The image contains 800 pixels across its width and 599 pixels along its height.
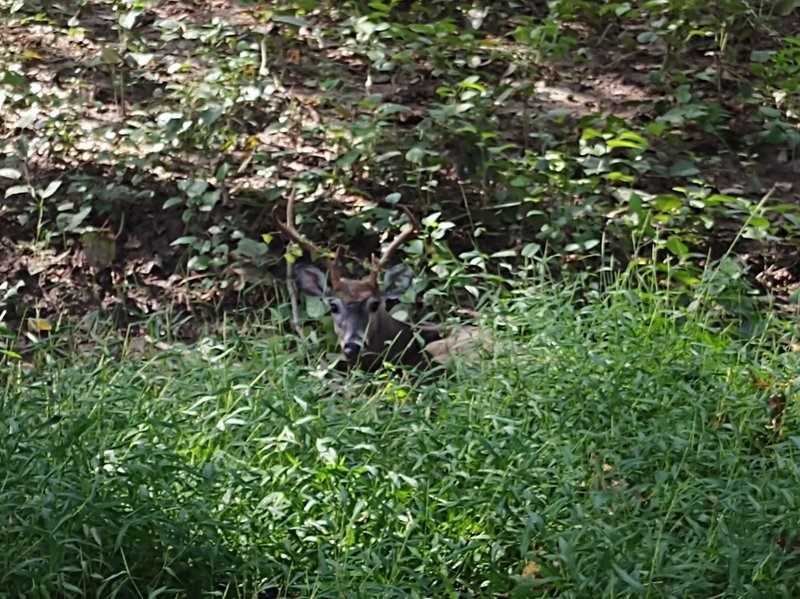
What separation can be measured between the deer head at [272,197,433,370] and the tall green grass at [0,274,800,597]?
355 mm

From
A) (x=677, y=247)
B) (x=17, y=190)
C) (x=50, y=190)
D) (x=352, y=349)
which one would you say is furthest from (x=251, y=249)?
(x=677, y=247)

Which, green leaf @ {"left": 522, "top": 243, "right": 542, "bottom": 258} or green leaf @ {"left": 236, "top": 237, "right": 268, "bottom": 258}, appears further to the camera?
green leaf @ {"left": 236, "top": 237, "right": 268, "bottom": 258}

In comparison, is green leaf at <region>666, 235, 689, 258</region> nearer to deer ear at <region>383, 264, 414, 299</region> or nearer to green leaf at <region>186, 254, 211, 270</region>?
deer ear at <region>383, 264, 414, 299</region>

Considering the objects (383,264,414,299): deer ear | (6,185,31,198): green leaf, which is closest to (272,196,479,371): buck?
(383,264,414,299): deer ear

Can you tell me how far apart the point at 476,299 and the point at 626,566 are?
Result: 8.82 feet

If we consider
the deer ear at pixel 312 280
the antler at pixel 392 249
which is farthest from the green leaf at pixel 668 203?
the deer ear at pixel 312 280

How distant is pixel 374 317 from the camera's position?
6.36 m

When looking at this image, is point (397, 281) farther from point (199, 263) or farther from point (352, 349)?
point (199, 263)

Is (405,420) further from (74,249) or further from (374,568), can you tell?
(74,249)

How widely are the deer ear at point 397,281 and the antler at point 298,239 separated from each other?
239 mm

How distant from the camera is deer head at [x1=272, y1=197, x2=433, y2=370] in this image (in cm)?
627

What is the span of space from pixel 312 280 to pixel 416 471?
1913 mm

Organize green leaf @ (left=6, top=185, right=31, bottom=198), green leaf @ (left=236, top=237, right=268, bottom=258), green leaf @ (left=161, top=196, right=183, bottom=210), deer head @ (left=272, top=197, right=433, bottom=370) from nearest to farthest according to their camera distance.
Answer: deer head @ (left=272, top=197, right=433, bottom=370) < green leaf @ (left=236, top=237, right=268, bottom=258) < green leaf @ (left=161, top=196, right=183, bottom=210) < green leaf @ (left=6, top=185, right=31, bottom=198)

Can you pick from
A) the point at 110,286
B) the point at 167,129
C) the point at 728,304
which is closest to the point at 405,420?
the point at 728,304
